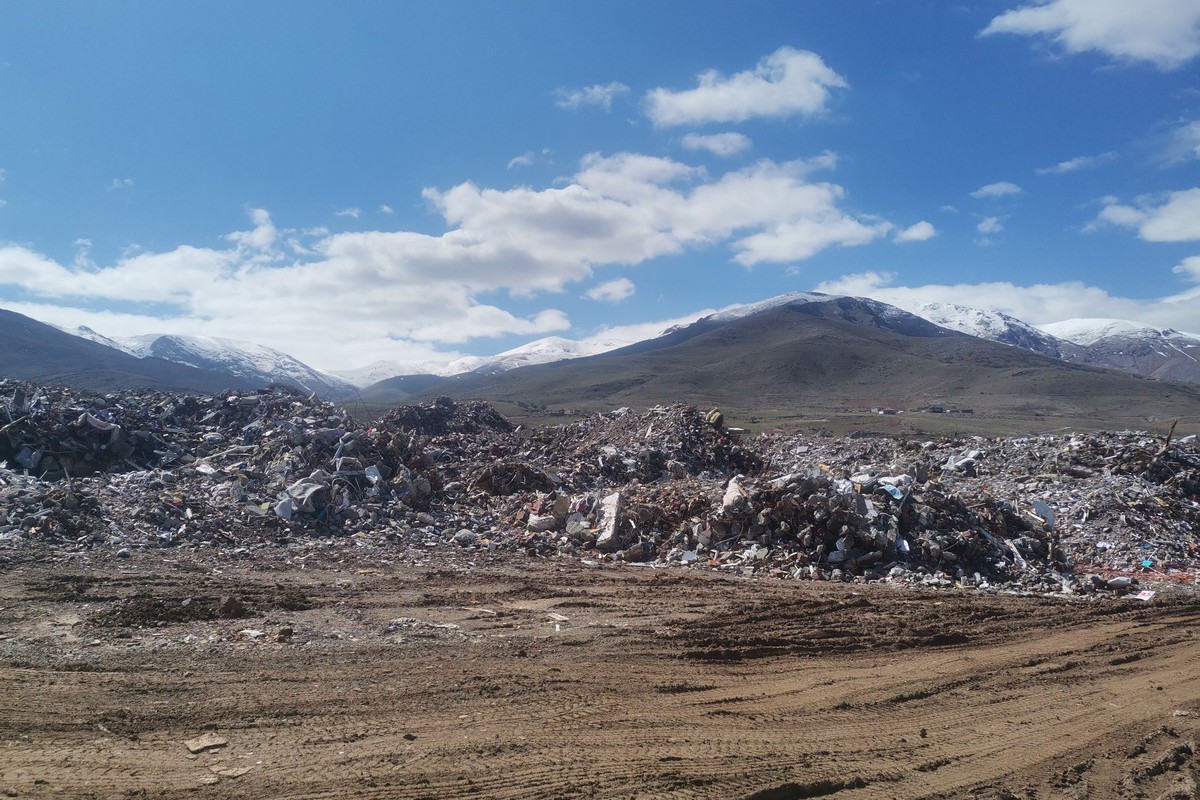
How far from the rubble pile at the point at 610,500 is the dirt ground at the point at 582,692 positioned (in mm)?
1907

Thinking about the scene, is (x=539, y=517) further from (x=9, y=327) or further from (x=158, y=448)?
(x=9, y=327)

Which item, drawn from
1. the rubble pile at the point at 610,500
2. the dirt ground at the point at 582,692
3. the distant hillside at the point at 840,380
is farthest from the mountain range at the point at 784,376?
the dirt ground at the point at 582,692

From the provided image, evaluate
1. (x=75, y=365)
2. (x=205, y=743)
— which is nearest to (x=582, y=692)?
(x=205, y=743)

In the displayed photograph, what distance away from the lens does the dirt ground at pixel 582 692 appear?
13.0 feet

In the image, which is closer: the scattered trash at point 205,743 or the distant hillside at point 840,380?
the scattered trash at point 205,743

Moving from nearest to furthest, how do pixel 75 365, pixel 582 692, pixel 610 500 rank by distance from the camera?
pixel 582 692 → pixel 610 500 → pixel 75 365

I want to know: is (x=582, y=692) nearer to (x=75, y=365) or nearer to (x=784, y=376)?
(x=784, y=376)

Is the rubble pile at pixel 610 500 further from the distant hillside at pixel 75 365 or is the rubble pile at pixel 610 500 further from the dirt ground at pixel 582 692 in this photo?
the distant hillside at pixel 75 365

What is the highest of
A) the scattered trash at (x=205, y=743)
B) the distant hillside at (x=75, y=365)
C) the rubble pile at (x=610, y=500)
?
the distant hillside at (x=75, y=365)

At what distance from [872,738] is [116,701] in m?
5.61

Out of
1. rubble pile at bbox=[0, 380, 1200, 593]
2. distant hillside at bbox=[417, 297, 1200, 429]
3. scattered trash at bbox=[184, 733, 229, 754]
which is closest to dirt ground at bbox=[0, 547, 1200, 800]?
scattered trash at bbox=[184, 733, 229, 754]

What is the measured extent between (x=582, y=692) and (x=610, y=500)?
739 cm

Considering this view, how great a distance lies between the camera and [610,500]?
12.5 m

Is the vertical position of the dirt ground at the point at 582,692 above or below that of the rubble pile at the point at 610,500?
below
